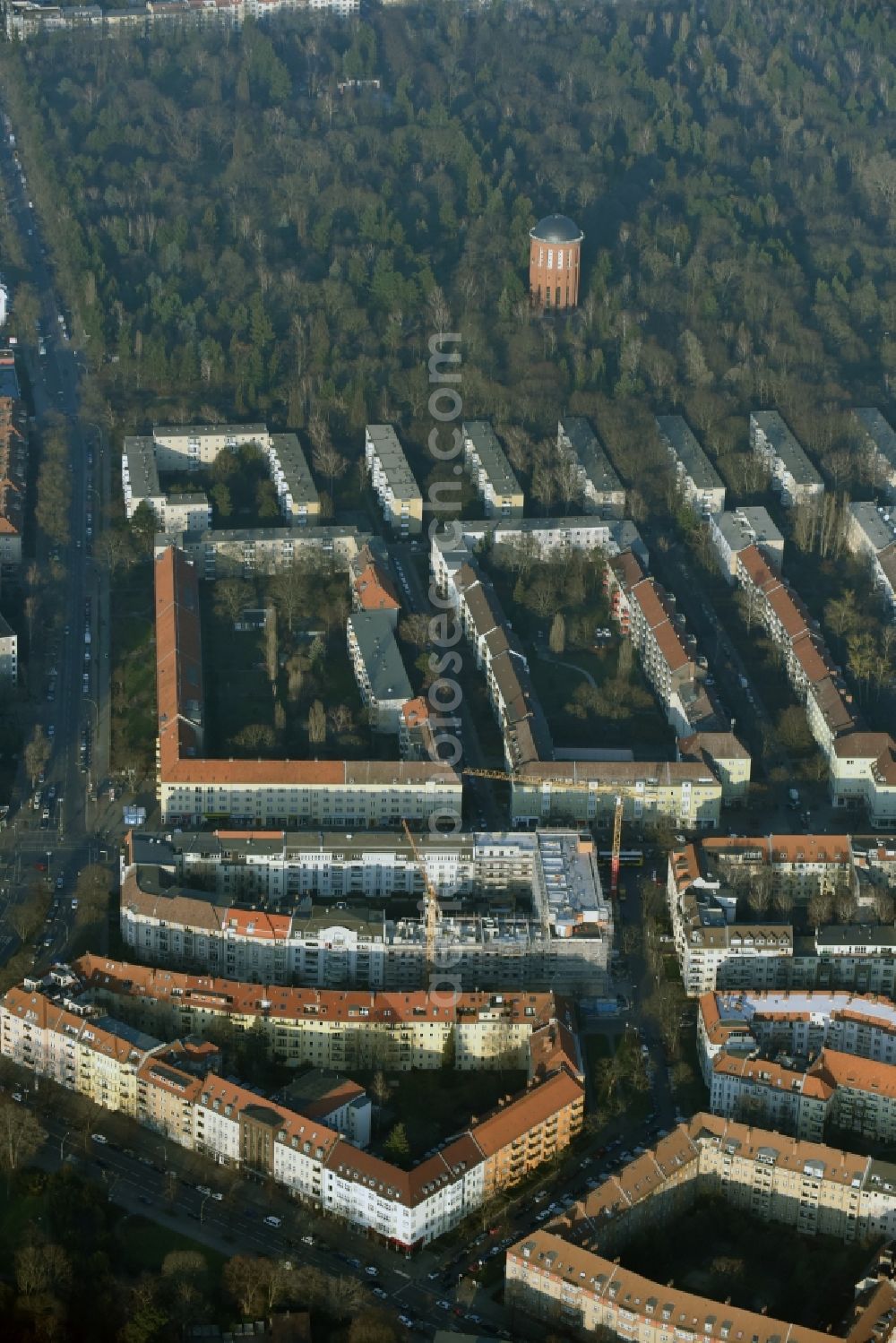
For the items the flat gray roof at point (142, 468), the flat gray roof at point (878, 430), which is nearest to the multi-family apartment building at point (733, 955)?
the flat gray roof at point (142, 468)

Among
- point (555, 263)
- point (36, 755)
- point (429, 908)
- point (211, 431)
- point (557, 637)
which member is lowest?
point (36, 755)

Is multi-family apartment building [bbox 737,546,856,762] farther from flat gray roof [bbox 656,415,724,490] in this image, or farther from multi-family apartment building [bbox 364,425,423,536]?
multi-family apartment building [bbox 364,425,423,536]

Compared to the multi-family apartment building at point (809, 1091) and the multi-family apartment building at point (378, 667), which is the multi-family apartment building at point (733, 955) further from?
the multi-family apartment building at point (378, 667)

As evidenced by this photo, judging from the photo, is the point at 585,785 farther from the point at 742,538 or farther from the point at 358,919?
the point at 742,538

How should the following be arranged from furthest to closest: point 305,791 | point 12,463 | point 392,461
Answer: point 392,461
point 12,463
point 305,791

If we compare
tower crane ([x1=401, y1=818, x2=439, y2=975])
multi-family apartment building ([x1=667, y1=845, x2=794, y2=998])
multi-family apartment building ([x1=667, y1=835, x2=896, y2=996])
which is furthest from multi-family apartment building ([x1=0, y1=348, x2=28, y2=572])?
multi-family apartment building ([x1=667, y1=845, x2=794, y2=998])

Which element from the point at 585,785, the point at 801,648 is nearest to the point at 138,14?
the point at 801,648

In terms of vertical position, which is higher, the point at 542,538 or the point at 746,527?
the point at 746,527

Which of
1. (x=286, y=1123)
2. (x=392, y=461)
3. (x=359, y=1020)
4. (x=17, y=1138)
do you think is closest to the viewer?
(x=286, y=1123)

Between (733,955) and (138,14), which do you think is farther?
(138,14)
